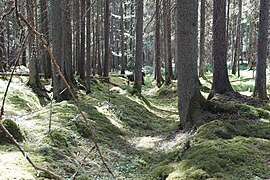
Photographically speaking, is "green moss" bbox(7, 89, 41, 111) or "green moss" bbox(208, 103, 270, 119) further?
"green moss" bbox(7, 89, 41, 111)

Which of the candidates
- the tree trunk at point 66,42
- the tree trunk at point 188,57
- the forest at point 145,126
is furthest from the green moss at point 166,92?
the tree trunk at point 188,57

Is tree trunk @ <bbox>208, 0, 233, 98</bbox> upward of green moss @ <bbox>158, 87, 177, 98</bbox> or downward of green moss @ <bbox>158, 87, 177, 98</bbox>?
upward

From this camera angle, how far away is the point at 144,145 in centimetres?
822

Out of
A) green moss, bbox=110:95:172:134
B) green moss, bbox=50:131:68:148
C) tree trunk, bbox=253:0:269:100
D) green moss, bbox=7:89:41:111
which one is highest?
tree trunk, bbox=253:0:269:100

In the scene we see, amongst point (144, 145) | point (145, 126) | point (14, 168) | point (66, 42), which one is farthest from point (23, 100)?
point (14, 168)

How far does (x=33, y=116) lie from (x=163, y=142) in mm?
3450

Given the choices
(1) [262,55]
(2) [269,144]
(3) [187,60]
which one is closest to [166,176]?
(2) [269,144]

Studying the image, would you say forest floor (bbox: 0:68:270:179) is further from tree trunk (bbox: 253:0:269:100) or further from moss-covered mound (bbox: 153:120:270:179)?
tree trunk (bbox: 253:0:269:100)

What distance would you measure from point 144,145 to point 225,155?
3102mm

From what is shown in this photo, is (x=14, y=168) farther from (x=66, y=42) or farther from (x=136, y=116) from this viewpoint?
(x=66, y=42)

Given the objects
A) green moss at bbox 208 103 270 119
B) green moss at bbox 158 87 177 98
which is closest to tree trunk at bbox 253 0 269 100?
green moss at bbox 208 103 270 119

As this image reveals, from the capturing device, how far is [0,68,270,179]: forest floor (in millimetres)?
5066

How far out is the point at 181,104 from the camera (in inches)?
328

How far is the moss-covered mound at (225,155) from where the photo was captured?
4.92m
